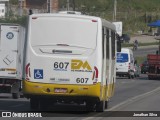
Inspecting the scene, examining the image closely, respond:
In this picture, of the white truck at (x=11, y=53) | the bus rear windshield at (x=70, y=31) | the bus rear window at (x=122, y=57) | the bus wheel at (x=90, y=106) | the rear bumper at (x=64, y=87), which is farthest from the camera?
the bus rear window at (x=122, y=57)

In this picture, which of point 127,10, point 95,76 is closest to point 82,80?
point 95,76

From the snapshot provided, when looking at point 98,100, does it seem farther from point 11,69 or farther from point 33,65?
point 11,69

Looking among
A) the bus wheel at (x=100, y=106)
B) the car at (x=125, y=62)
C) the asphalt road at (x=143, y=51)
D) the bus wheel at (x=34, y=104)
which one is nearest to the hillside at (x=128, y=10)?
the asphalt road at (x=143, y=51)

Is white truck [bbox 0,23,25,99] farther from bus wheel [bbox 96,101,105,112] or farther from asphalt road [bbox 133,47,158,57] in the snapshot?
asphalt road [bbox 133,47,158,57]

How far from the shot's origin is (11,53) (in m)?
31.3

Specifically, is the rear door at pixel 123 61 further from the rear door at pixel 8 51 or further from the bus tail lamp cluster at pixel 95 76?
the bus tail lamp cluster at pixel 95 76

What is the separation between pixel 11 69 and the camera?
31.3 m

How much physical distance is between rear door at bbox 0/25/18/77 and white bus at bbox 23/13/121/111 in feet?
27.3

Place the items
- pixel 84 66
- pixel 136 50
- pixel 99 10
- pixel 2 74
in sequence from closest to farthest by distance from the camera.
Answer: pixel 84 66 < pixel 2 74 < pixel 136 50 < pixel 99 10

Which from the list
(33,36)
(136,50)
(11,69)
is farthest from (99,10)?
(33,36)

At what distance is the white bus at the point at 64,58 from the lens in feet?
74.1

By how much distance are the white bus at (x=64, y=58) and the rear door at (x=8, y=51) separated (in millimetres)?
8315

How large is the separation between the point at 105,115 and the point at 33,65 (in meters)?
2.60

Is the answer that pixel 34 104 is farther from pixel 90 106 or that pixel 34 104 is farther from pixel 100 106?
pixel 100 106
